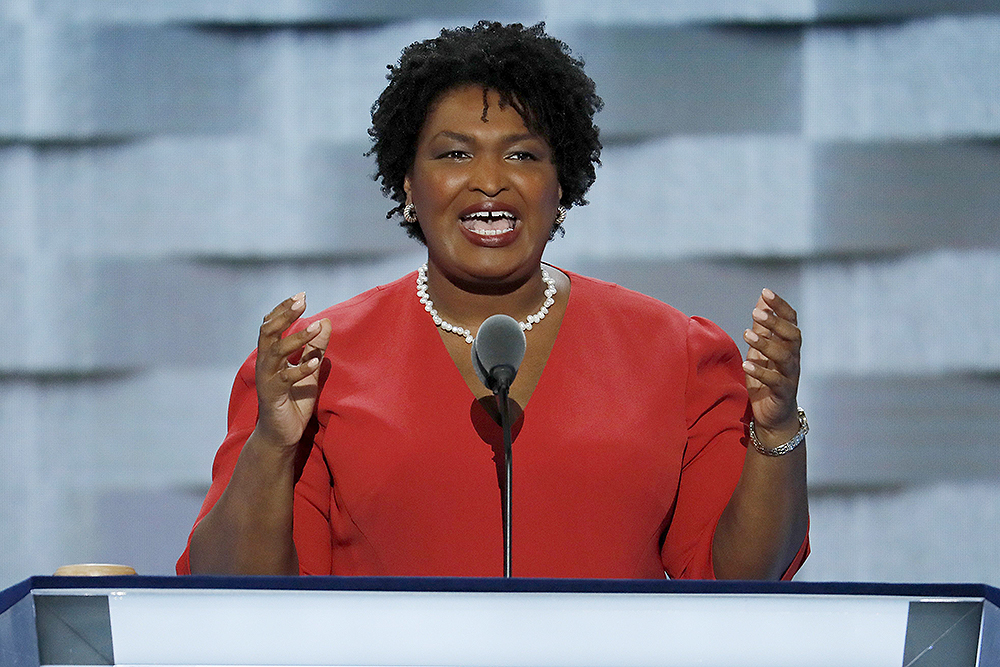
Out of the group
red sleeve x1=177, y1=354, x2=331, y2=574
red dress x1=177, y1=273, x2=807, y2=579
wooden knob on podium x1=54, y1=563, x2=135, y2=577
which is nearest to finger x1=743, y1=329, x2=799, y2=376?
red dress x1=177, y1=273, x2=807, y2=579

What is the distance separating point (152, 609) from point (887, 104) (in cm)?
223

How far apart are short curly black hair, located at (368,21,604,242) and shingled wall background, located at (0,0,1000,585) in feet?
3.26

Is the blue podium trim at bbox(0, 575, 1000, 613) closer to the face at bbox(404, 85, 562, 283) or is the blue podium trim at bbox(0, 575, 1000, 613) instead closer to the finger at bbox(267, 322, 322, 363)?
the finger at bbox(267, 322, 322, 363)

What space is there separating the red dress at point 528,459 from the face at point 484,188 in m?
0.14

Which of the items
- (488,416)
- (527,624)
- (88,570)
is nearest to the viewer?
(527,624)

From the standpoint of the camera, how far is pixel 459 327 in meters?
1.54

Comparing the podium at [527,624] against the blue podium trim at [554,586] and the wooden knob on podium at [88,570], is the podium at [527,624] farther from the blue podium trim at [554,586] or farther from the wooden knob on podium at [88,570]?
the wooden knob on podium at [88,570]

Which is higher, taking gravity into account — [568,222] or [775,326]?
[568,222]

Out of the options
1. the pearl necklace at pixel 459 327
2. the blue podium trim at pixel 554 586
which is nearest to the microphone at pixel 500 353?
the blue podium trim at pixel 554 586

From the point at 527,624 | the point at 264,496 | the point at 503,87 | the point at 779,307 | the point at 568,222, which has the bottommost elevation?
the point at 527,624

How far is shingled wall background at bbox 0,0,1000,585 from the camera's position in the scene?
2.54 metres

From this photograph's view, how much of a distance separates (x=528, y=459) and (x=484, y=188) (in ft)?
1.24

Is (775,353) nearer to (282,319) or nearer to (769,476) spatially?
(769,476)

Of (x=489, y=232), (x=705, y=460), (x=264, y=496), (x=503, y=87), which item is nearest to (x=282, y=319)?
(x=264, y=496)
